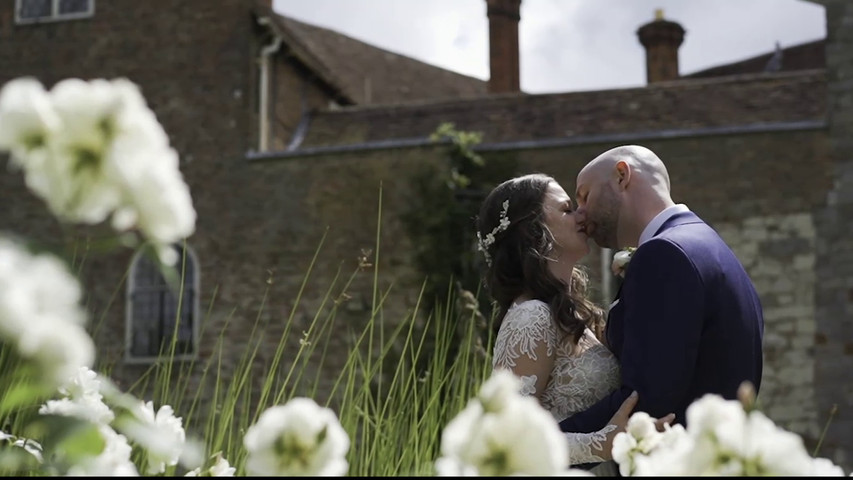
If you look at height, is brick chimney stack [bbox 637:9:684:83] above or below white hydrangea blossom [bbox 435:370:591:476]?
above

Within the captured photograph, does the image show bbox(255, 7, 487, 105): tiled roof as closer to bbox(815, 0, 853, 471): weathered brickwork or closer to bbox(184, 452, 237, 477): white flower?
bbox(815, 0, 853, 471): weathered brickwork

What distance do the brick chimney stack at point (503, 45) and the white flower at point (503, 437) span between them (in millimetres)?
21369

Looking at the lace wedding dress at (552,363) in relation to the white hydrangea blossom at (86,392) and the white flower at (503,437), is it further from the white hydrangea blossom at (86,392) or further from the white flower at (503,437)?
the white flower at (503,437)

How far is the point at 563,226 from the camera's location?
3.69 m

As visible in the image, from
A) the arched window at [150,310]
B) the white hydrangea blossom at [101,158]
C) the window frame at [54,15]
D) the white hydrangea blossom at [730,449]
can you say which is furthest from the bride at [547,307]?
Answer: the window frame at [54,15]

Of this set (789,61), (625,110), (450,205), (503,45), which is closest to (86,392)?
(450,205)

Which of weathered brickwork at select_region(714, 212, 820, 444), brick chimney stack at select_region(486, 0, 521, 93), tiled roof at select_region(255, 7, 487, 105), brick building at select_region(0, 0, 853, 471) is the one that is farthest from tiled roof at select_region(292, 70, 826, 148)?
tiled roof at select_region(255, 7, 487, 105)

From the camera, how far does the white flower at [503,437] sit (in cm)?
128

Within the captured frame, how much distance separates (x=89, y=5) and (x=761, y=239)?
10055 millimetres

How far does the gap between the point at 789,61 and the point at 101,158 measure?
82.7ft

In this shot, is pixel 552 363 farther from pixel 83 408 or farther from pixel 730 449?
pixel 730 449

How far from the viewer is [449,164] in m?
15.8

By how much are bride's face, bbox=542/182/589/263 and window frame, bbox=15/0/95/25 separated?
1566cm

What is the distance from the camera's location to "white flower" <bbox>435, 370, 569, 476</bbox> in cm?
128
